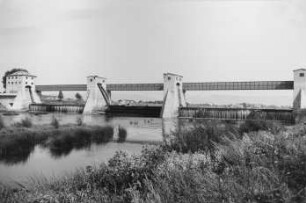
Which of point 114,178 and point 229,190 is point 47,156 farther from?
point 229,190

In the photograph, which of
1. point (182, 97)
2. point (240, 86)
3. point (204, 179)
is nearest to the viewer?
point (204, 179)

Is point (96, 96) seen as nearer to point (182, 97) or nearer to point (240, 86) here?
point (182, 97)

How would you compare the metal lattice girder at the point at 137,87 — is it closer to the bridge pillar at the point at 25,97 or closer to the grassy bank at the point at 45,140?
the bridge pillar at the point at 25,97

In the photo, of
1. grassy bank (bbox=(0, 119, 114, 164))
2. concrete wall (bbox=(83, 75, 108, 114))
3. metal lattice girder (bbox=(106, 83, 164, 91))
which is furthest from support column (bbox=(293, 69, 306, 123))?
concrete wall (bbox=(83, 75, 108, 114))

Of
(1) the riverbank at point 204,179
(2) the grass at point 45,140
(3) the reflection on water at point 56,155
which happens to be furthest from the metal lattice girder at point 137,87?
(1) the riverbank at point 204,179

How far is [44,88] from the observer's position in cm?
7225

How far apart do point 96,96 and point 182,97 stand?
18.2 metres

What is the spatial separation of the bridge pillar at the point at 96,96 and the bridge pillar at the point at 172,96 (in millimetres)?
15202

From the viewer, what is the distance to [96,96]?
59125mm

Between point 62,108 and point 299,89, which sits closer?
point 299,89

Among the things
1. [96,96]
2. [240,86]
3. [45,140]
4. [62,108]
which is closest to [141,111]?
[96,96]

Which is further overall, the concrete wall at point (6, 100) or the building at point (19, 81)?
the concrete wall at point (6, 100)

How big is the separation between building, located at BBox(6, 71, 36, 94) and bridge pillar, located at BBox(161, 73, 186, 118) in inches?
1401

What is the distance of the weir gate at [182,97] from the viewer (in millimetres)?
40844
